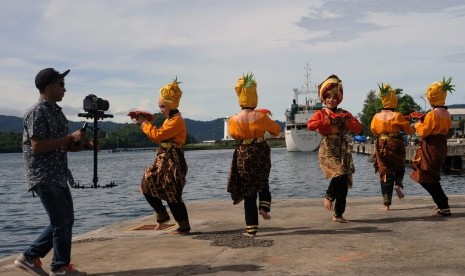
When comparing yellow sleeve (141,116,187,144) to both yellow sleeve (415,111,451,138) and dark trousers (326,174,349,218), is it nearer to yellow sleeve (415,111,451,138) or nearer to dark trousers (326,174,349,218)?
dark trousers (326,174,349,218)

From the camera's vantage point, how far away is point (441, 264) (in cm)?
488

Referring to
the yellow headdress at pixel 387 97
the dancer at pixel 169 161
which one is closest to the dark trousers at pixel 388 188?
the yellow headdress at pixel 387 97

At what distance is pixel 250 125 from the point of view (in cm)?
702

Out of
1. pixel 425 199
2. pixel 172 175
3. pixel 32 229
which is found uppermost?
A: pixel 172 175

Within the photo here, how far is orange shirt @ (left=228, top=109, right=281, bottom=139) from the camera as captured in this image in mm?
7035

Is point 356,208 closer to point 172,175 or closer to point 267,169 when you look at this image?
point 267,169

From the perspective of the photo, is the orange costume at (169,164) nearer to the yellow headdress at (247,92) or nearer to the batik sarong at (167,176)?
the batik sarong at (167,176)

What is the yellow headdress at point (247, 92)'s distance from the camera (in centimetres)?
724

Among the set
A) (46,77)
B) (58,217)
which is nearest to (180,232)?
(58,217)

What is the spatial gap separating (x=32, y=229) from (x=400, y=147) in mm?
13308

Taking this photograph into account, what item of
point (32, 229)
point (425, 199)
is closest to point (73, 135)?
point (425, 199)

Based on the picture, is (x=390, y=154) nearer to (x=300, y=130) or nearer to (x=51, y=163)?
(x=51, y=163)

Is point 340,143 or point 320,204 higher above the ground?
point 340,143

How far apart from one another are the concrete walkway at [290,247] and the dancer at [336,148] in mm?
447
